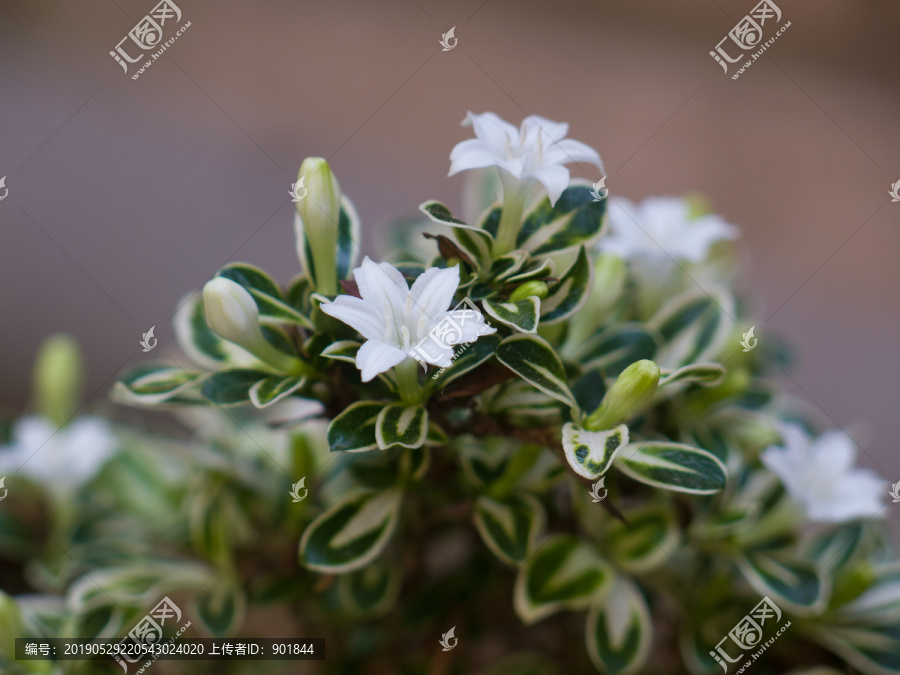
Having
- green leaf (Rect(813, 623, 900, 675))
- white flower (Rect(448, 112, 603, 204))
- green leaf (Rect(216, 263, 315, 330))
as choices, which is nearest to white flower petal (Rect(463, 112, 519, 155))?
white flower (Rect(448, 112, 603, 204))

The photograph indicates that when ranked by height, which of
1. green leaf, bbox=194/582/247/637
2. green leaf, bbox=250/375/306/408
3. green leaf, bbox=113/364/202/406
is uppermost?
green leaf, bbox=250/375/306/408

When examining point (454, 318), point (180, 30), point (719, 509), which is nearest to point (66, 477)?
point (454, 318)

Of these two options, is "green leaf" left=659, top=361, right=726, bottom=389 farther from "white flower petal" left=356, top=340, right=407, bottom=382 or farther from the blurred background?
the blurred background

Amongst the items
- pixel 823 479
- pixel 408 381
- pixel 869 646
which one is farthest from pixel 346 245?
pixel 869 646

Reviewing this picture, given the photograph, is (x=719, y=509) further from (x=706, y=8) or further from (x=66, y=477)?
(x=706, y=8)

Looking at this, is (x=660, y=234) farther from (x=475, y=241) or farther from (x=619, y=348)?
(x=475, y=241)

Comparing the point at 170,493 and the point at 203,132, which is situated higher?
the point at 203,132
